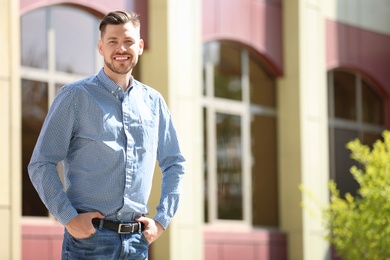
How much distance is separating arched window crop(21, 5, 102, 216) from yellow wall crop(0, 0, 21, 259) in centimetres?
62

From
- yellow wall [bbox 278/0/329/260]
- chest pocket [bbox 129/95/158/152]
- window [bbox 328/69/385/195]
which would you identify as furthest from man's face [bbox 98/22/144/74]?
window [bbox 328/69/385/195]

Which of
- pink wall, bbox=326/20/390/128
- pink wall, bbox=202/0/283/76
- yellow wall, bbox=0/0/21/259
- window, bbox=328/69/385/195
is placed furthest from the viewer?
window, bbox=328/69/385/195

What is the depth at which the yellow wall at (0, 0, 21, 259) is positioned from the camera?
11.4 metres

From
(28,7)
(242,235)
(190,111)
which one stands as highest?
(28,7)

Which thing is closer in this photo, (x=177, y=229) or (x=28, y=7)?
(x=28, y=7)

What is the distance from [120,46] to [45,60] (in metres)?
8.24

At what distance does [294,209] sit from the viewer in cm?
1723

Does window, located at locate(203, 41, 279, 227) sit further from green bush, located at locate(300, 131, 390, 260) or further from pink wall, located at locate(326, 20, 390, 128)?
green bush, located at locate(300, 131, 390, 260)

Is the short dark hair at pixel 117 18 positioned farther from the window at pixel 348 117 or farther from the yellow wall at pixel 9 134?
the window at pixel 348 117

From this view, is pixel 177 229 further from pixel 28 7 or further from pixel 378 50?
pixel 378 50

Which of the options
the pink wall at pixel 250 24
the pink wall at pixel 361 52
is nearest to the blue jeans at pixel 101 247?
the pink wall at pixel 250 24

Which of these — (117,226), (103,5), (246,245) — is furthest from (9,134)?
(117,226)

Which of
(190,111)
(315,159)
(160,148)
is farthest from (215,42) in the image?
(160,148)

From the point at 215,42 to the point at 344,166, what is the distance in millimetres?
4510
